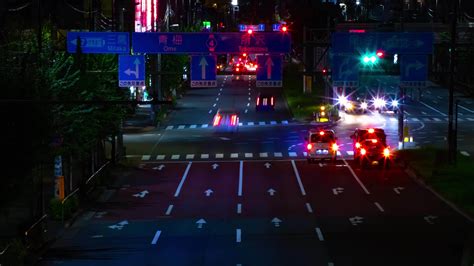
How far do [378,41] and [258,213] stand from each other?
8909 mm

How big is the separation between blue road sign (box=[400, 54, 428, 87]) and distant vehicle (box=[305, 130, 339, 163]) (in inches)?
472

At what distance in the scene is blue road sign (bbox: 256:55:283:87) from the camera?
125 ft

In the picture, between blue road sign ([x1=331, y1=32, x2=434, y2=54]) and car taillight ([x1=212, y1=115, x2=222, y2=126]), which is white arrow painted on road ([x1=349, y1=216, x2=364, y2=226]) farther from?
A: car taillight ([x1=212, y1=115, x2=222, y2=126])

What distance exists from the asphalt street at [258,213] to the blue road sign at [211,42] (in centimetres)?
636

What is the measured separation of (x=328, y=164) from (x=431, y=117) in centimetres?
3113

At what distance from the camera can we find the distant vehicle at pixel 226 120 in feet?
235

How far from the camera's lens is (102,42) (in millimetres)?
37281

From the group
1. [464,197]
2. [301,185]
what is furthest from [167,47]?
[464,197]

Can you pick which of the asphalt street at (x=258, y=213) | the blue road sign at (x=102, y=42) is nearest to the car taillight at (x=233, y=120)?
the asphalt street at (x=258, y=213)

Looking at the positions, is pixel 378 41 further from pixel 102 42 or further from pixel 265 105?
pixel 265 105

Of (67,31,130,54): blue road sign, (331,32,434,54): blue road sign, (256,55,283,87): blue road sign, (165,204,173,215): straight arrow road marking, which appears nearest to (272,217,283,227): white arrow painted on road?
(165,204,173,215): straight arrow road marking

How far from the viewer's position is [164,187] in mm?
42656

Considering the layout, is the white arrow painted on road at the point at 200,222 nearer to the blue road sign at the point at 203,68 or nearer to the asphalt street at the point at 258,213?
the asphalt street at the point at 258,213

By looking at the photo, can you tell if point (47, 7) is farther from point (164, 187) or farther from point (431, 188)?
point (431, 188)
